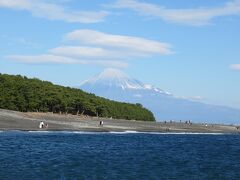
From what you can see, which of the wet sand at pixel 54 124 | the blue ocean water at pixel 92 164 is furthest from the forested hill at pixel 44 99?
the blue ocean water at pixel 92 164

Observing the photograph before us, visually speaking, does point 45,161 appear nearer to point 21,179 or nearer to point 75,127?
point 21,179

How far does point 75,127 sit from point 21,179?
74450mm

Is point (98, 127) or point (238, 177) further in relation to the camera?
point (98, 127)

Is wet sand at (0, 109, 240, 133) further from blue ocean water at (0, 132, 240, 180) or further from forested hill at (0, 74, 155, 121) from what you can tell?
blue ocean water at (0, 132, 240, 180)

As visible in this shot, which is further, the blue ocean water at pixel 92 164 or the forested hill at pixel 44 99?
the forested hill at pixel 44 99

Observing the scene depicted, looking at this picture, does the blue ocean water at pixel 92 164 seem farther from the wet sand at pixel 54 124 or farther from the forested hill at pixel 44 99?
the forested hill at pixel 44 99

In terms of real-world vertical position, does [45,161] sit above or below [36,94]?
below

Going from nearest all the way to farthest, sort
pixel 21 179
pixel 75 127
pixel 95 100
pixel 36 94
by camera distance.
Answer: pixel 21 179, pixel 75 127, pixel 36 94, pixel 95 100

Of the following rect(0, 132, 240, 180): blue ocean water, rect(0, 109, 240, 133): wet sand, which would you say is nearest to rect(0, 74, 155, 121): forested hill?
rect(0, 109, 240, 133): wet sand

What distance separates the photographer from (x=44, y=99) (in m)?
139

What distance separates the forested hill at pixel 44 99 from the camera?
135000mm

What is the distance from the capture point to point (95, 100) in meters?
157

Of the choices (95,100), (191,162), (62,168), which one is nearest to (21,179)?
(62,168)

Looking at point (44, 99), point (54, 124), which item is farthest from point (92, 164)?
point (44, 99)
